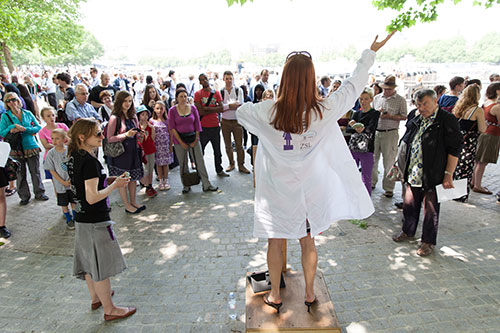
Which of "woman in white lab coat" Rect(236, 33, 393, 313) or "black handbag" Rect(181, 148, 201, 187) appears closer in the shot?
"woman in white lab coat" Rect(236, 33, 393, 313)

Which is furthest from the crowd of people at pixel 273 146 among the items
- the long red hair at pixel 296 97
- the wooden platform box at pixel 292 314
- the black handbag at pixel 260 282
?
the black handbag at pixel 260 282

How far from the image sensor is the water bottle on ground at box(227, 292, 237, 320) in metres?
3.18

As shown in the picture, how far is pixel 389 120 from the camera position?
19.9ft

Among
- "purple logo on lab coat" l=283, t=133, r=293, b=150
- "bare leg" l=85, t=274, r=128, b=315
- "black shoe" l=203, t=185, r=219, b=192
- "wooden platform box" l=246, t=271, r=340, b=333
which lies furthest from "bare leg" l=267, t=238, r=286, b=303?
"black shoe" l=203, t=185, r=219, b=192

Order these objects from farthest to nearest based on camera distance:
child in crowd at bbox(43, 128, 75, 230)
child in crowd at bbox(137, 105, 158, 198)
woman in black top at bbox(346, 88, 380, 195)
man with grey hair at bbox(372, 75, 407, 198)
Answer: child in crowd at bbox(137, 105, 158, 198) → man with grey hair at bbox(372, 75, 407, 198) → woman in black top at bbox(346, 88, 380, 195) → child in crowd at bbox(43, 128, 75, 230)

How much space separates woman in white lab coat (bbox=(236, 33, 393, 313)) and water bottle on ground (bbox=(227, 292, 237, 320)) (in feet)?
3.19

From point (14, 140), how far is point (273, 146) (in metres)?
5.66

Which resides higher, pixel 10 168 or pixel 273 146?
pixel 273 146

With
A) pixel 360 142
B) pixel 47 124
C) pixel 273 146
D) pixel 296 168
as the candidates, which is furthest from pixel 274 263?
pixel 47 124

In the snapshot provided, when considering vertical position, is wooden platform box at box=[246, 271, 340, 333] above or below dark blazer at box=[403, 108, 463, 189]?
below

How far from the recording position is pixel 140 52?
96812mm

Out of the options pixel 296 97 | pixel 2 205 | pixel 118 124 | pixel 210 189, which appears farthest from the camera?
pixel 210 189

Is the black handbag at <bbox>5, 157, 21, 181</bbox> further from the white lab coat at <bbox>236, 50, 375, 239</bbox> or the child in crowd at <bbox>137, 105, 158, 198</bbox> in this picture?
the white lab coat at <bbox>236, 50, 375, 239</bbox>

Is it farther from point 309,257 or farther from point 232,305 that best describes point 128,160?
point 309,257
